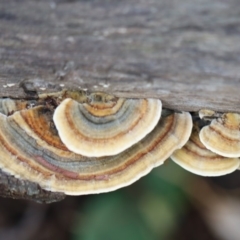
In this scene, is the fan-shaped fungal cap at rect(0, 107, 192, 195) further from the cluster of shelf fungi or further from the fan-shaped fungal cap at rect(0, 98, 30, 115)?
the fan-shaped fungal cap at rect(0, 98, 30, 115)

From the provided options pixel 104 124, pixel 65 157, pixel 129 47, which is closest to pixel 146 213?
pixel 65 157

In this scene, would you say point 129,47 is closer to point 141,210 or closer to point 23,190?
point 23,190

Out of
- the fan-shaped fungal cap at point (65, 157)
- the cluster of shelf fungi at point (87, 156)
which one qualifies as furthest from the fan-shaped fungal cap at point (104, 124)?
the fan-shaped fungal cap at point (65, 157)

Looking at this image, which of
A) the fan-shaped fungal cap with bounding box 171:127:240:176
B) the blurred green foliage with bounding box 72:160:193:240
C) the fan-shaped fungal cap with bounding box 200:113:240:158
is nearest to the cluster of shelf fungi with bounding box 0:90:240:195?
the fan-shaped fungal cap with bounding box 200:113:240:158

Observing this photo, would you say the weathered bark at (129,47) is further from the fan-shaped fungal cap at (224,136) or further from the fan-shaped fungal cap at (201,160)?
the fan-shaped fungal cap at (201,160)

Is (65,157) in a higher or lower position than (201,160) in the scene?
higher

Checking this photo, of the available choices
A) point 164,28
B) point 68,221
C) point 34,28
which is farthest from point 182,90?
point 68,221
